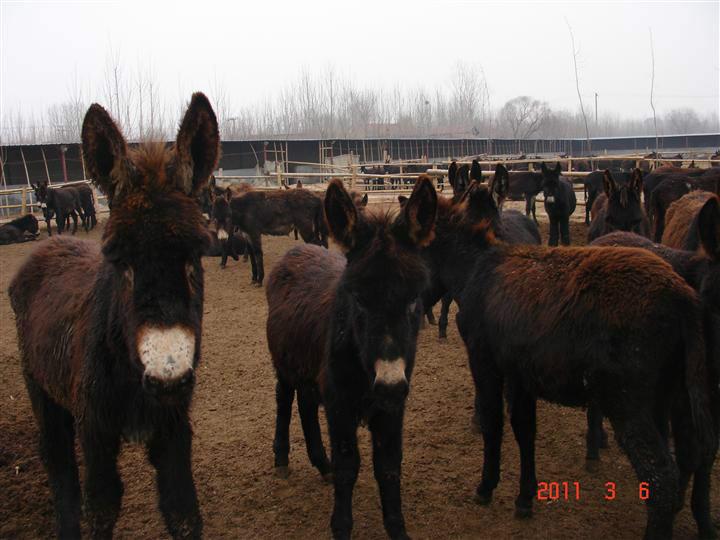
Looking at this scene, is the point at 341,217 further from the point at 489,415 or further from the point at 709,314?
the point at 709,314

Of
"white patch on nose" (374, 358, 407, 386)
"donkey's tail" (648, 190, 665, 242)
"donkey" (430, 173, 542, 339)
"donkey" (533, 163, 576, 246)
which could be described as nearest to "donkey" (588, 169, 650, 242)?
"donkey" (430, 173, 542, 339)

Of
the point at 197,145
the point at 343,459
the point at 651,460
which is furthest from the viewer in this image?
the point at 343,459

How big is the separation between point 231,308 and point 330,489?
23.2 ft

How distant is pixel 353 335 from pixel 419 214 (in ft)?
2.76

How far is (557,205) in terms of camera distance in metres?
15.3

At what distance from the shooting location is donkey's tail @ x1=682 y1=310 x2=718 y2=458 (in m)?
3.21

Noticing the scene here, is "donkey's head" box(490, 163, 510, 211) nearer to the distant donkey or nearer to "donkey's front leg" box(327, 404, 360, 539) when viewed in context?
"donkey's front leg" box(327, 404, 360, 539)

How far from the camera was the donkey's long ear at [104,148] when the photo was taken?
99.0 inches

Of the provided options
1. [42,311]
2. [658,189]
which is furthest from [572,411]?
[658,189]

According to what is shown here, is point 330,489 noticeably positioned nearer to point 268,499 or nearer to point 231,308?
point 268,499

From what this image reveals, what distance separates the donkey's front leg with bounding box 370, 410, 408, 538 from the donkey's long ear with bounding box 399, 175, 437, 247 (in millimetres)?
1108

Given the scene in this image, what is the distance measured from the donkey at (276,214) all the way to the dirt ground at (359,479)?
819cm

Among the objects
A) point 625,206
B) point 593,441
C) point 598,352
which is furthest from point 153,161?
point 625,206

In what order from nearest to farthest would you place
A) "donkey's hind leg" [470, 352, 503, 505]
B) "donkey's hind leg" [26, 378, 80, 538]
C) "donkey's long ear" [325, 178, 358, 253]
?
"donkey's long ear" [325, 178, 358, 253], "donkey's hind leg" [26, 378, 80, 538], "donkey's hind leg" [470, 352, 503, 505]
